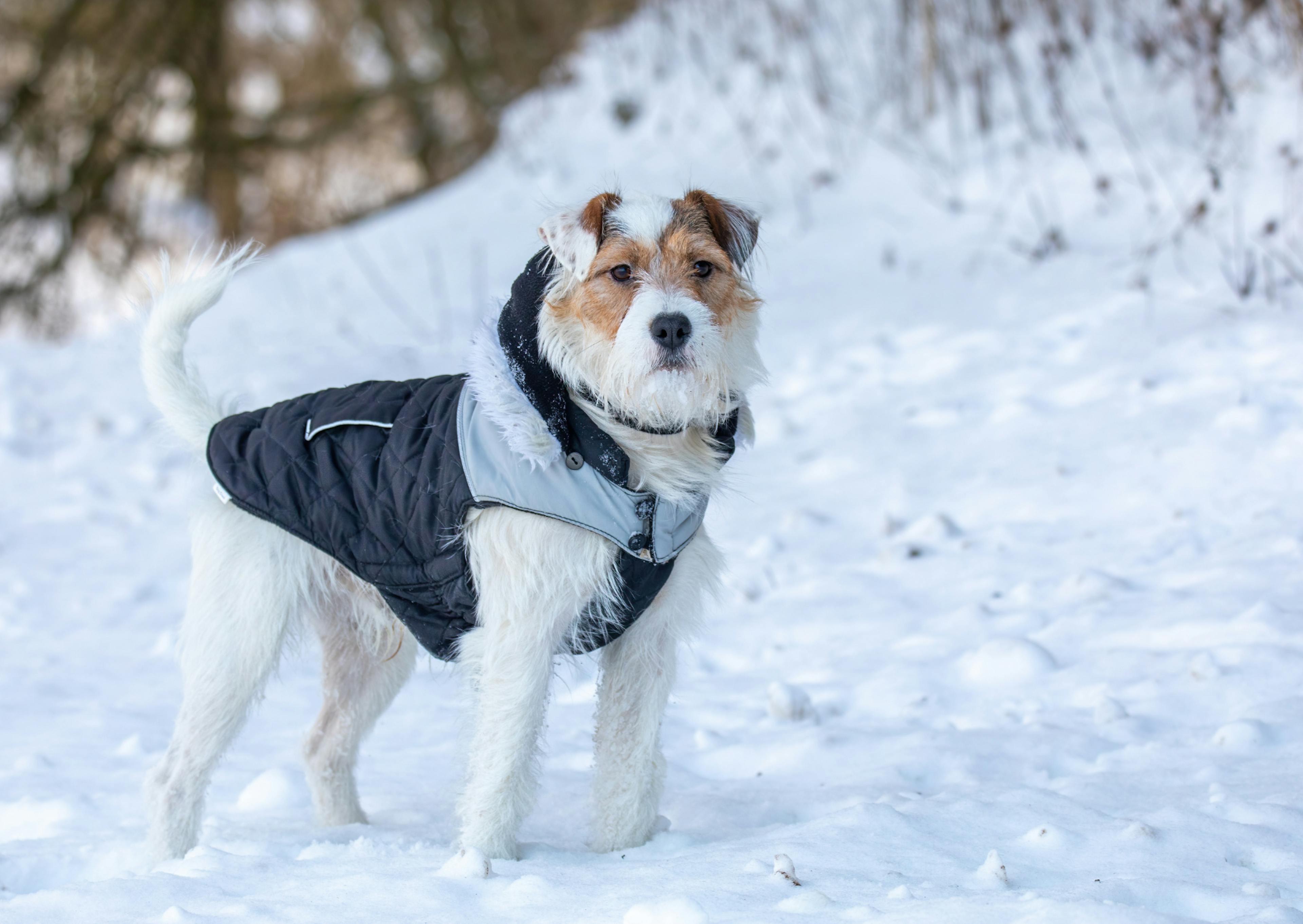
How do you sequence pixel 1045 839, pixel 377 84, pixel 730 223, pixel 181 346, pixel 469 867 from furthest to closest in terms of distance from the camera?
pixel 377 84 → pixel 181 346 → pixel 730 223 → pixel 1045 839 → pixel 469 867

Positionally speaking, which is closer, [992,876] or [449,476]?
[992,876]

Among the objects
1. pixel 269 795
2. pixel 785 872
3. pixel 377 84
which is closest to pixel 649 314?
pixel 785 872

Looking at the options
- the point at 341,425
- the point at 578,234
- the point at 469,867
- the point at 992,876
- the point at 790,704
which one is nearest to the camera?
the point at 992,876

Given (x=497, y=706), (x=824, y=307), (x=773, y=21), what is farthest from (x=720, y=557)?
(x=773, y=21)

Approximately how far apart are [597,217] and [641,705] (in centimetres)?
130

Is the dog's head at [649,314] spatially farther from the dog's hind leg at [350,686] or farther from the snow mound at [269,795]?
the snow mound at [269,795]

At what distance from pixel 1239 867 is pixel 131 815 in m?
2.98

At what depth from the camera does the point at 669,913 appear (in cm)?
233

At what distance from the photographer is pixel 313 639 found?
3.57 meters

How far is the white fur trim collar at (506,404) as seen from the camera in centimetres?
286

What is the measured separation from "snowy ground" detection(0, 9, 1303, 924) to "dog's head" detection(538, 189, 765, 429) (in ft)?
3.50

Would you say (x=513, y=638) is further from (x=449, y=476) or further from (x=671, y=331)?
(x=671, y=331)

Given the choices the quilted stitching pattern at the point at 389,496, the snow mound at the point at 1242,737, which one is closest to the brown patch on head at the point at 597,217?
the quilted stitching pattern at the point at 389,496

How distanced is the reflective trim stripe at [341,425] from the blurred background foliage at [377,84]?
565 centimetres
